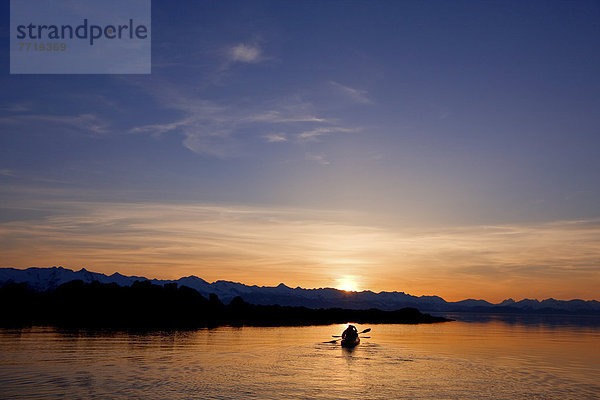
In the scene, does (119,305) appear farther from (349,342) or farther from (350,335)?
(349,342)

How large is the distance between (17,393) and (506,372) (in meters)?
48.8

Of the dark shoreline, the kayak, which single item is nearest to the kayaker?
the kayak

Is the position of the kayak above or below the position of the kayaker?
below

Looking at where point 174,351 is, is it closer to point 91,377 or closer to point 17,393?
point 91,377

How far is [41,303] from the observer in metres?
142

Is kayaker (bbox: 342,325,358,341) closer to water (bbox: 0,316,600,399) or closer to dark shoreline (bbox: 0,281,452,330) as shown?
water (bbox: 0,316,600,399)

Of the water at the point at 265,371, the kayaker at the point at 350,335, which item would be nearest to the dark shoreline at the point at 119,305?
the kayaker at the point at 350,335

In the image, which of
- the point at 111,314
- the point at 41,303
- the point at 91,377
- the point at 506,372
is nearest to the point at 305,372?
the point at 91,377

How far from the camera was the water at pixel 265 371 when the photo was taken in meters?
37.9

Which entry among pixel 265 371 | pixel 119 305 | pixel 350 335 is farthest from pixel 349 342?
pixel 119 305

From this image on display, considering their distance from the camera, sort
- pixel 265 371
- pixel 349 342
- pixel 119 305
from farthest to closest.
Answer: pixel 119 305 < pixel 349 342 < pixel 265 371

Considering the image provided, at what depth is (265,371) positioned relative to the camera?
48.6 meters

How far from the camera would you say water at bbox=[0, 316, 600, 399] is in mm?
Result: 37875

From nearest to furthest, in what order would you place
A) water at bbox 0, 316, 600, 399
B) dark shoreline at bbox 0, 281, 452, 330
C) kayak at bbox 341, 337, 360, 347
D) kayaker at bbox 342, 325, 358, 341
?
water at bbox 0, 316, 600, 399
kayak at bbox 341, 337, 360, 347
kayaker at bbox 342, 325, 358, 341
dark shoreline at bbox 0, 281, 452, 330
